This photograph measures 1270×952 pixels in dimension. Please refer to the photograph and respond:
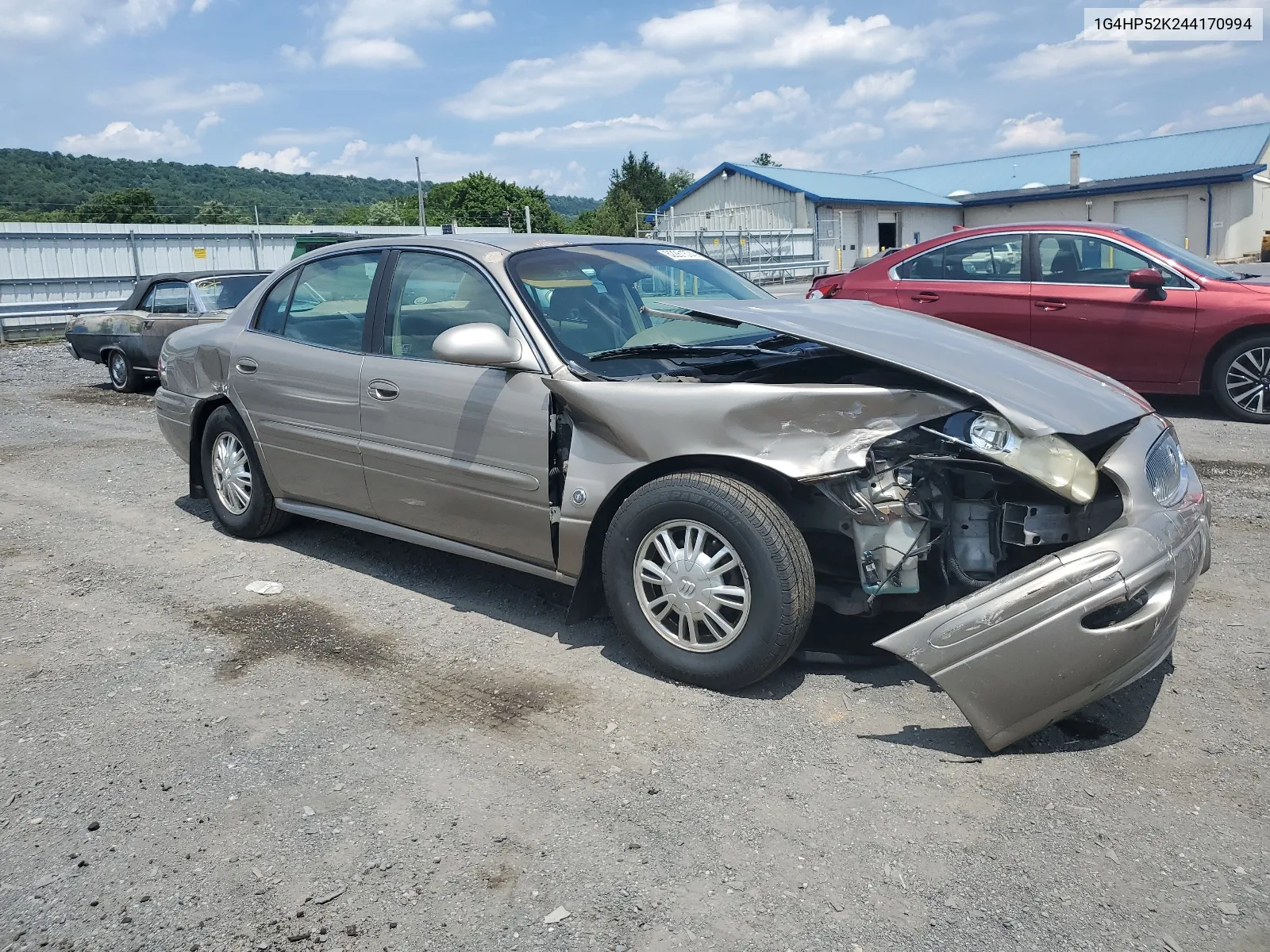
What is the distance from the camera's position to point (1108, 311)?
319 inches

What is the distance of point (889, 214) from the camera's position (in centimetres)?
4650

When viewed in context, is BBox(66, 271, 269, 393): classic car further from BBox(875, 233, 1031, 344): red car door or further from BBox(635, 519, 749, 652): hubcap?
BBox(635, 519, 749, 652): hubcap

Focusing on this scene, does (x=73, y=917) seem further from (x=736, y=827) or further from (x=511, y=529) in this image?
(x=511, y=529)

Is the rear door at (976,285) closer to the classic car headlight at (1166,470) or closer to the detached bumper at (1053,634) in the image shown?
the classic car headlight at (1166,470)

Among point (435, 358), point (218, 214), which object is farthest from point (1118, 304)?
point (218, 214)

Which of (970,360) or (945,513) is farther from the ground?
(970,360)

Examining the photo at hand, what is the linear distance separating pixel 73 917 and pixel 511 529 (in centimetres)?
206

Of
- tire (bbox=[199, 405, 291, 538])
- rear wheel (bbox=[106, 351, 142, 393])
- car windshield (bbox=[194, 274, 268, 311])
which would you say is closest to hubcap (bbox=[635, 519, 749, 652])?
tire (bbox=[199, 405, 291, 538])

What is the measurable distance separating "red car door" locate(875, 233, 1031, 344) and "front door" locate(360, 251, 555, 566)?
5.00 m

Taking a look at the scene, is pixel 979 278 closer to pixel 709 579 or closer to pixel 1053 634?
pixel 709 579

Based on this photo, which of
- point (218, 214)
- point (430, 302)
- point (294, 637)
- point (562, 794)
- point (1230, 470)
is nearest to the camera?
point (562, 794)

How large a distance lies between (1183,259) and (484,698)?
7299 mm

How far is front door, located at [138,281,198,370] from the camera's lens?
40.4ft

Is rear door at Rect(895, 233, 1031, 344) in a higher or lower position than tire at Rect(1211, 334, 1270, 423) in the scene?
higher
